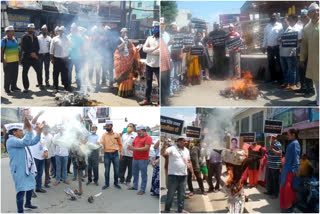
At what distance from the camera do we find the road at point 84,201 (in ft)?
16.9

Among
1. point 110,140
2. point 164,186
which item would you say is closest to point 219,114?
point 164,186

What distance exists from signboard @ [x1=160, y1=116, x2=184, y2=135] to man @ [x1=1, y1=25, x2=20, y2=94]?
309cm

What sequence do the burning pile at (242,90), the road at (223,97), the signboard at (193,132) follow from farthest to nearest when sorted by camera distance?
the burning pile at (242,90)
the road at (223,97)
the signboard at (193,132)

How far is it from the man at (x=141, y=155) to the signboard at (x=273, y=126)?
197 cm

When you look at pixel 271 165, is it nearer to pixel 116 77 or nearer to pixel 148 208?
pixel 148 208

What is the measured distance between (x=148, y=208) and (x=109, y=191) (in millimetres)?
749

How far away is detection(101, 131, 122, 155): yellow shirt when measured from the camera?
18.7 feet

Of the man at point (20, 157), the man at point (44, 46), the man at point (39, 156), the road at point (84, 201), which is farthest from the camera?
the man at point (44, 46)

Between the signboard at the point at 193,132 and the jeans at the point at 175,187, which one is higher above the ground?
the signboard at the point at 193,132


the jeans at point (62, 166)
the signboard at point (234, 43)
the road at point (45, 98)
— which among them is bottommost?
the jeans at point (62, 166)

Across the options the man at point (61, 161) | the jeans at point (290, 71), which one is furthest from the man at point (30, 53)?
the jeans at point (290, 71)

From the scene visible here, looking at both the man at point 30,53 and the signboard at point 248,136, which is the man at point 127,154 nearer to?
the signboard at point 248,136

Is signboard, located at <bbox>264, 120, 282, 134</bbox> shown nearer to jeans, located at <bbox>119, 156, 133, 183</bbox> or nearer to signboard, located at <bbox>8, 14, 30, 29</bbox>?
jeans, located at <bbox>119, 156, 133, 183</bbox>

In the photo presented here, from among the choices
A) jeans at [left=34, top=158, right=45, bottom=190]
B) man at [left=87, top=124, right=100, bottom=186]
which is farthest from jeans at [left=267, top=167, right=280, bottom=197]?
jeans at [left=34, top=158, right=45, bottom=190]
